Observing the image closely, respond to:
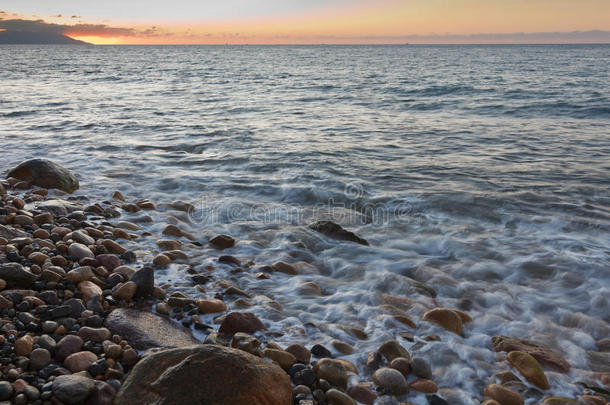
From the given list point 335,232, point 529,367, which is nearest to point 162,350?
point 529,367

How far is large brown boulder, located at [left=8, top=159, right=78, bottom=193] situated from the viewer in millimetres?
5930

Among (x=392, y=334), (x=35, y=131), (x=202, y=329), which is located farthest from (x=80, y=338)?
(x=35, y=131)

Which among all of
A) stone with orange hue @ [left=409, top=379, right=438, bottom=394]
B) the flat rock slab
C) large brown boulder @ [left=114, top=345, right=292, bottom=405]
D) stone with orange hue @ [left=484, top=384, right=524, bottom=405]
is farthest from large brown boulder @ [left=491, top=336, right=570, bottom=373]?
the flat rock slab

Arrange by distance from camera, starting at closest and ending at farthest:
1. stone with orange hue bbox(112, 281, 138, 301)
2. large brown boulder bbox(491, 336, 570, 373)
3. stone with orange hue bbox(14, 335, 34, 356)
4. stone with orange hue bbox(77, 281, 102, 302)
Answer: stone with orange hue bbox(14, 335, 34, 356) → large brown boulder bbox(491, 336, 570, 373) → stone with orange hue bbox(77, 281, 102, 302) → stone with orange hue bbox(112, 281, 138, 301)

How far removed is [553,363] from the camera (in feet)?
8.85

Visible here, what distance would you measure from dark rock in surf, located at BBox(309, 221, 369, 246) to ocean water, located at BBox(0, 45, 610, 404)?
117 millimetres

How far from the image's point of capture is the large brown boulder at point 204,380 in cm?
190

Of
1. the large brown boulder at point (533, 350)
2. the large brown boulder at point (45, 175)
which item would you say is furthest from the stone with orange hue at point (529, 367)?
the large brown boulder at point (45, 175)

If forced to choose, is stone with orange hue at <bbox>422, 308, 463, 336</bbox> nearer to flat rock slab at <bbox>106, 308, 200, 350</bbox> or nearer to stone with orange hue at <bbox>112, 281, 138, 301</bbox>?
flat rock slab at <bbox>106, 308, 200, 350</bbox>

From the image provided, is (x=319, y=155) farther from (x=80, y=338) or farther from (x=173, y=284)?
(x=80, y=338)

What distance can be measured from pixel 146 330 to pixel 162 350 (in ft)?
1.34

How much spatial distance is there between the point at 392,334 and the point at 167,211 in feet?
11.8

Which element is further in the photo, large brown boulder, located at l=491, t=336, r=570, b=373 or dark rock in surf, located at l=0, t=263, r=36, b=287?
dark rock in surf, located at l=0, t=263, r=36, b=287

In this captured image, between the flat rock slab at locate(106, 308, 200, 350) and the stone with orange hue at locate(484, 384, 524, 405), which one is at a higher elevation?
the flat rock slab at locate(106, 308, 200, 350)
